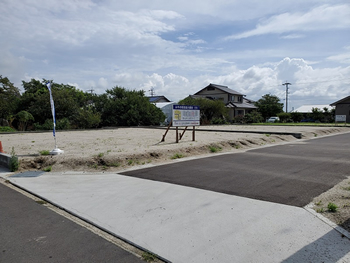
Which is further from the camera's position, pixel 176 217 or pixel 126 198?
pixel 126 198

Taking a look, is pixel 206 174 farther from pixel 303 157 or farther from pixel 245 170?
pixel 303 157

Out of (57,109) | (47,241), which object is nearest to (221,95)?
(57,109)

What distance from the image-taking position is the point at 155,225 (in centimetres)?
441

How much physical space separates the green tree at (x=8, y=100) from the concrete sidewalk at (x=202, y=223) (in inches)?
924

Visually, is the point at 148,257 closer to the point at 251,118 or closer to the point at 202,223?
the point at 202,223

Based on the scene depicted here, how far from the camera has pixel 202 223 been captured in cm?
439

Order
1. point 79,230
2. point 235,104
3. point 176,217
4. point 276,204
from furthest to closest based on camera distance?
point 235,104 → point 276,204 → point 176,217 → point 79,230

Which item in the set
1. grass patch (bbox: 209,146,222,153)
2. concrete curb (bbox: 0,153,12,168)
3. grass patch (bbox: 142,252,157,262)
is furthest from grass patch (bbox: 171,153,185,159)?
grass patch (bbox: 142,252,157,262)

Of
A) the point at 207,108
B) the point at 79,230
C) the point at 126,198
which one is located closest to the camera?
the point at 79,230

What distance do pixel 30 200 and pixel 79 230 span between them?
2.19 m

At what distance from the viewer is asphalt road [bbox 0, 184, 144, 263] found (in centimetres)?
349

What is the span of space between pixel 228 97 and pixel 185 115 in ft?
150

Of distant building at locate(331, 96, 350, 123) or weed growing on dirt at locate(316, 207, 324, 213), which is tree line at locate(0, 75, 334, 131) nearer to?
distant building at locate(331, 96, 350, 123)

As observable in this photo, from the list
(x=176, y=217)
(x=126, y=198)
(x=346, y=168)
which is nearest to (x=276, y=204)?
(x=176, y=217)
